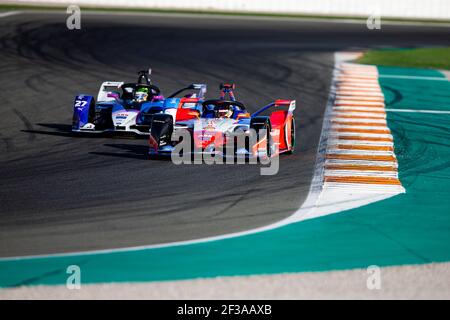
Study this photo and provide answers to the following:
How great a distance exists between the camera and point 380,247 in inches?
485

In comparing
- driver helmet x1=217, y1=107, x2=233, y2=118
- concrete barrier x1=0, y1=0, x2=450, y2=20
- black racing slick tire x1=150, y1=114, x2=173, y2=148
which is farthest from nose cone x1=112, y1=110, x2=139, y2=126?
concrete barrier x1=0, y1=0, x2=450, y2=20

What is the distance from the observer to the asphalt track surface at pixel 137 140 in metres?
13.3

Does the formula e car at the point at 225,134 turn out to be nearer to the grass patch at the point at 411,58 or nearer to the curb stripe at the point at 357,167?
the curb stripe at the point at 357,167

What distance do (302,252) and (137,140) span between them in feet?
29.9

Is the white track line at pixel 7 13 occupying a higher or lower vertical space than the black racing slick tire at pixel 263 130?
higher

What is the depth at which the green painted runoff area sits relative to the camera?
36.6 feet

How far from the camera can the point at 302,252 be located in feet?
39.4

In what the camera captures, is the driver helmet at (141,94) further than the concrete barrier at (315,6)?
No

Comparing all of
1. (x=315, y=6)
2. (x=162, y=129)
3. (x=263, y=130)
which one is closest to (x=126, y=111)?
(x=162, y=129)

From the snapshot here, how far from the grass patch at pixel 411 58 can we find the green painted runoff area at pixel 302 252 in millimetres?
20692

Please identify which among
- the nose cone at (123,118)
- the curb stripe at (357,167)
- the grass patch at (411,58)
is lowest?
the curb stripe at (357,167)

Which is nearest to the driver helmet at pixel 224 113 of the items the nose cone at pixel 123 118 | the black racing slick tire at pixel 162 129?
the black racing slick tire at pixel 162 129

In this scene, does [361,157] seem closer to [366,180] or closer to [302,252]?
[366,180]
